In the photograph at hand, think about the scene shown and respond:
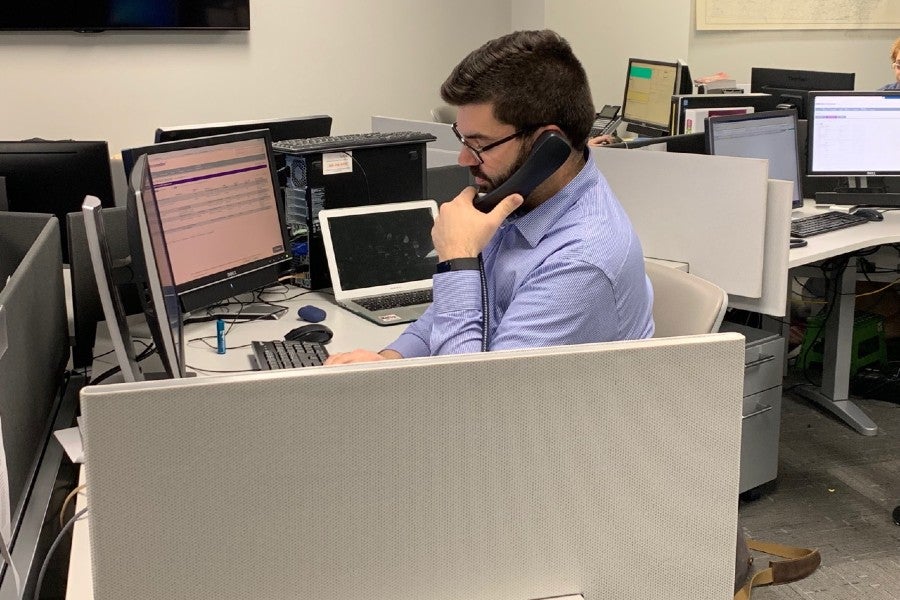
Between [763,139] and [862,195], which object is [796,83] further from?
[763,139]

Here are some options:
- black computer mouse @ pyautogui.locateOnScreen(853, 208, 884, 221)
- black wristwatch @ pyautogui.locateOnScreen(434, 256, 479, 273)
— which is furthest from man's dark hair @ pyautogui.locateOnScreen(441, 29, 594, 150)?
black computer mouse @ pyautogui.locateOnScreen(853, 208, 884, 221)

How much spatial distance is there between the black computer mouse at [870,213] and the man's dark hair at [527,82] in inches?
91.9

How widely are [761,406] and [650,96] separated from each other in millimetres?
2527

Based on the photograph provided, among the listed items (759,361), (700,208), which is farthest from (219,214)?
(759,361)

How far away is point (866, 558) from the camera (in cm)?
267

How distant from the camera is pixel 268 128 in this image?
9.04ft

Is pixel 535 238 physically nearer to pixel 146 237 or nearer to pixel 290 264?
pixel 146 237

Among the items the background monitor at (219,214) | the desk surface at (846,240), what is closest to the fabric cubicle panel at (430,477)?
the background monitor at (219,214)

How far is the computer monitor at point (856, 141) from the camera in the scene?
12.3 ft

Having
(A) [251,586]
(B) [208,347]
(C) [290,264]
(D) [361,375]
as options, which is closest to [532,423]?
(D) [361,375]

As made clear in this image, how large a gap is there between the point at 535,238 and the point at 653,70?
3.72m

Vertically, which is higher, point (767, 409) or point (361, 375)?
point (361, 375)

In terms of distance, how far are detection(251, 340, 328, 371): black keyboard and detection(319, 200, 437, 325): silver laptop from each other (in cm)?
33

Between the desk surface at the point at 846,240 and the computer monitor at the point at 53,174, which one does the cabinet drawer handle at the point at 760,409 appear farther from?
the computer monitor at the point at 53,174
